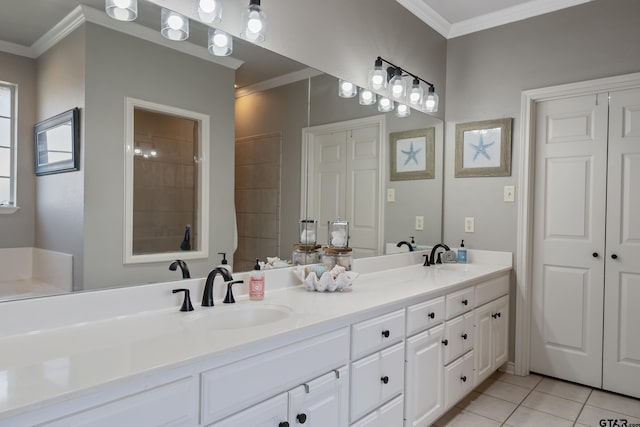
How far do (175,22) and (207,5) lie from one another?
6.1 inches

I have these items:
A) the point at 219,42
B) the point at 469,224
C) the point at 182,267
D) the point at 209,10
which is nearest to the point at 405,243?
the point at 469,224

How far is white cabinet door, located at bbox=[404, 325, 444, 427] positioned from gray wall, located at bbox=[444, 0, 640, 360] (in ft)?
3.96

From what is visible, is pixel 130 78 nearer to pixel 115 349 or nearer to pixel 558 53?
pixel 115 349

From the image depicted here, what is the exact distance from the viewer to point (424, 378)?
6.72 feet

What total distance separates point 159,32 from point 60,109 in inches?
18.8

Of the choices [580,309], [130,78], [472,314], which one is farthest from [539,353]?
[130,78]

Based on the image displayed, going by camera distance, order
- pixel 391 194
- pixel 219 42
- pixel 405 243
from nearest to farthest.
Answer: pixel 219 42
pixel 391 194
pixel 405 243

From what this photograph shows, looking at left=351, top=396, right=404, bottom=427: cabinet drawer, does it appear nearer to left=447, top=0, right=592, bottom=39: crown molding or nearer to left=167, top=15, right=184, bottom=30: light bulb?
left=167, top=15, right=184, bottom=30: light bulb

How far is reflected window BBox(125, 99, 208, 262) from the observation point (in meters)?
1.49

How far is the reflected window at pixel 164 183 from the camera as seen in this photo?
1491 millimetres

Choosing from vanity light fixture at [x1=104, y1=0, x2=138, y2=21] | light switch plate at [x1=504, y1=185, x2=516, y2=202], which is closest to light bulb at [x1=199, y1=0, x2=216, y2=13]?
vanity light fixture at [x1=104, y1=0, x2=138, y2=21]

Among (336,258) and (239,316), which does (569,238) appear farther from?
(239,316)

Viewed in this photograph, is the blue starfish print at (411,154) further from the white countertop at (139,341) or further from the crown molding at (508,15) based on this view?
the white countertop at (139,341)

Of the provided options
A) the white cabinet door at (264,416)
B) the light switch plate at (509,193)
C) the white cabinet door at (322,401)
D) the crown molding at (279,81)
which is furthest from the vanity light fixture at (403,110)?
the white cabinet door at (264,416)
